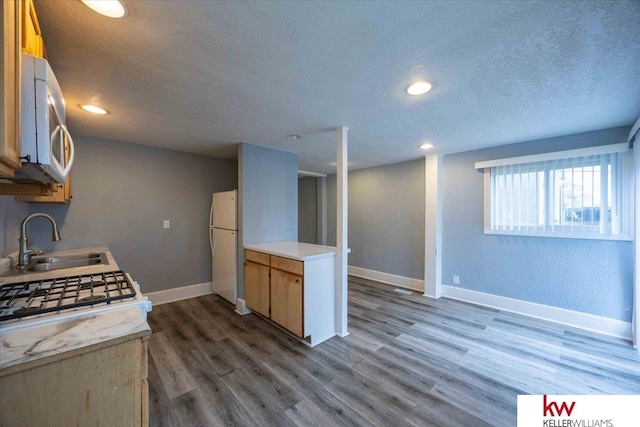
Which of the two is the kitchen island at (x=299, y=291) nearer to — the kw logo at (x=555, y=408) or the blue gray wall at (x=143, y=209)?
the blue gray wall at (x=143, y=209)

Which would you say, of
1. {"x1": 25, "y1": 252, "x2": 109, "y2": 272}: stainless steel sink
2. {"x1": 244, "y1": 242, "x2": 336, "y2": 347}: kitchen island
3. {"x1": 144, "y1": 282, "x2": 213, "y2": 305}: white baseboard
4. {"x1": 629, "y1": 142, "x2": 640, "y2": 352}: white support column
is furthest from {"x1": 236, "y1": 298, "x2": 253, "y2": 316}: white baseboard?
{"x1": 629, "y1": 142, "x2": 640, "y2": 352}: white support column

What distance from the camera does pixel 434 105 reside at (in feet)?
7.08

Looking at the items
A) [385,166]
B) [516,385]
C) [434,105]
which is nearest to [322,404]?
[516,385]

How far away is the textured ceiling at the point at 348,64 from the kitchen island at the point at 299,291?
4.61 ft

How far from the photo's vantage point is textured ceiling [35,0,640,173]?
1.18m

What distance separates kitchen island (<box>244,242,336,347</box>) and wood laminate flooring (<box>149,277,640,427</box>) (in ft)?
0.53

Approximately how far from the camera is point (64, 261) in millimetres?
2311

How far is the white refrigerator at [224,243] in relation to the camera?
341cm

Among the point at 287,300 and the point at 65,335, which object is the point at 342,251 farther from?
the point at 65,335

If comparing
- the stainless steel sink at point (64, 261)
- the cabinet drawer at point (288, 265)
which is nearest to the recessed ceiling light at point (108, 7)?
the stainless steel sink at point (64, 261)

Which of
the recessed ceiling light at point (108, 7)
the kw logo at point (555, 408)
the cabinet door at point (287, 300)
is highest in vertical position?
the recessed ceiling light at point (108, 7)

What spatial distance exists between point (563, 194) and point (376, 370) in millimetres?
2981

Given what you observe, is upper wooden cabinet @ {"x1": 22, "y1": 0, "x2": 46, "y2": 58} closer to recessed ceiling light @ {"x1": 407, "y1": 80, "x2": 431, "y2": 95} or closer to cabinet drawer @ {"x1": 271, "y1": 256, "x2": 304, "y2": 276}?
recessed ceiling light @ {"x1": 407, "y1": 80, "x2": 431, "y2": 95}

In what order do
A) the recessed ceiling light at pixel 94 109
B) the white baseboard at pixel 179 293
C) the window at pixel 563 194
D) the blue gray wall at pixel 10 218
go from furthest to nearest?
1. the white baseboard at pixel 179 293
2. the window at pixel 563 194
3. the blue gray wall at pixel 10 218
4. the recessed ceiling light at pixel 94 109
